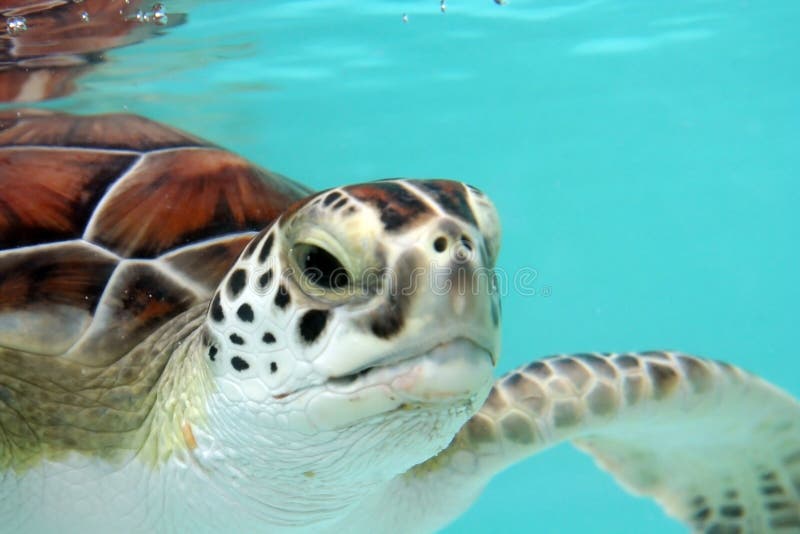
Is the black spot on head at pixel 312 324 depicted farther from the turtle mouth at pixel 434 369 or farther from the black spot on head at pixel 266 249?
the black spot on head at pixel 266 249

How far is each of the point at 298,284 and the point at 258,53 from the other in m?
7.25

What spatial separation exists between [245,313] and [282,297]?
14cm

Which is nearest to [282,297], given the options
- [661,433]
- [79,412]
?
[79,412]

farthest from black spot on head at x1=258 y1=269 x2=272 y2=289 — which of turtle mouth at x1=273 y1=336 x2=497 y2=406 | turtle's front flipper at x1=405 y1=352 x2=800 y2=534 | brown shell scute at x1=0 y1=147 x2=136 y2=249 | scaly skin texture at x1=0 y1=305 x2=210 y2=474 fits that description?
turtle's front flipper at x1=405 y1=352 x2=800 y2=534

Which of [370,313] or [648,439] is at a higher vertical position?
[370,313]

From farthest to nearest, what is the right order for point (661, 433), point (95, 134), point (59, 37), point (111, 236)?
point (59, 37) → point (661, 433) → point (95, 134) → point (111, 236)

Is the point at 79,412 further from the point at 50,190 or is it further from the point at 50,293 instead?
the point at 50,190

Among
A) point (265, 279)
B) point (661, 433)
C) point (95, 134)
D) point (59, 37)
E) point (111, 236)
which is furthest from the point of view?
point (59, 37)

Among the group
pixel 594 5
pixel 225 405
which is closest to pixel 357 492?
pixel 225 405

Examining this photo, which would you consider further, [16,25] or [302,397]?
[16,25]

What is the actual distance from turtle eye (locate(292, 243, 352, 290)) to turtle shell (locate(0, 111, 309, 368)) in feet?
2.57

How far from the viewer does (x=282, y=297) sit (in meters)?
1.40

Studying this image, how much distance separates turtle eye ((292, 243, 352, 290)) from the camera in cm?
131

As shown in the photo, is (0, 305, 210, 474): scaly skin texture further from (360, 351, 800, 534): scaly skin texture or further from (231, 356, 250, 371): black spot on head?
(360, 351, 800, 534): scaly skin texture
